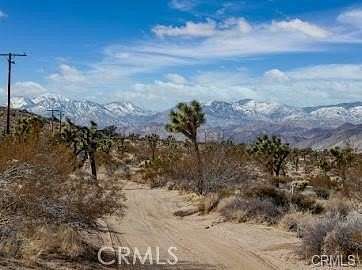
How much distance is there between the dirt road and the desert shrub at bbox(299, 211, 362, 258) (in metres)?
0.65

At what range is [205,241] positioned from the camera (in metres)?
19.5

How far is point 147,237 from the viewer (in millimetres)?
20172

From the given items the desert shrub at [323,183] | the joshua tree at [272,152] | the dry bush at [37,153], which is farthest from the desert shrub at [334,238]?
the joshua tree at [272,152]

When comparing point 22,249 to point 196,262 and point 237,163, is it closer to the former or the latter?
point 196,262

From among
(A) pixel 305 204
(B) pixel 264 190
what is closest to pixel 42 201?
(B) pixel 264 190

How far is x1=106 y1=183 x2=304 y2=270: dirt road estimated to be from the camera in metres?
15.5

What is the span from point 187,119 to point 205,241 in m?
15.1

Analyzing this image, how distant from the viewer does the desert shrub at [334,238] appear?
14.9 m

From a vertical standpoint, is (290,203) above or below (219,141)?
below

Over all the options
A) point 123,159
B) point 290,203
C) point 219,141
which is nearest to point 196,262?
point 290,203

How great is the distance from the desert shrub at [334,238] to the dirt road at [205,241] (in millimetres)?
648

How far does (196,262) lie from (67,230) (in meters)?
3.66

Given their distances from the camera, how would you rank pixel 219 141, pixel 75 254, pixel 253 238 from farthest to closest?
pixel 219 141, pixel 253 238, pixel 75 254

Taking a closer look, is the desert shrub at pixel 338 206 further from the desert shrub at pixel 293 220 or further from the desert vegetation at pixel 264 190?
the desert shrub at pixel 293 220
